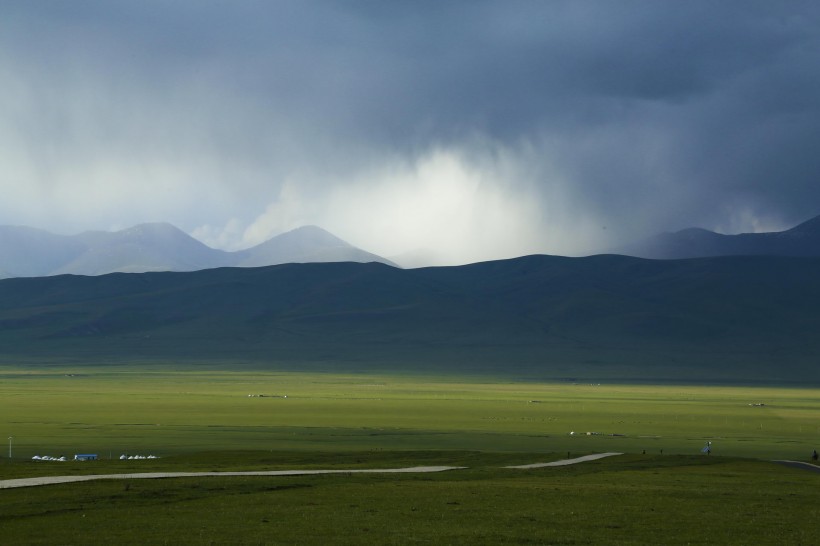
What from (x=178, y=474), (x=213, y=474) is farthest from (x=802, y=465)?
(x=178, y=474)

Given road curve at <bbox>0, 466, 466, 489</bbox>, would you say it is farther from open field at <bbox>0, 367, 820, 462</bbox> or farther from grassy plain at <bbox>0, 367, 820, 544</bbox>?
open field at <bbox>0, 367, 820, 462</bbox>

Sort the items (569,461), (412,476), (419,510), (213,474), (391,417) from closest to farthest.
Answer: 1. (419,510)
2. (213,474)
3. (412,476)
4. (569,461)
5. (391,417)

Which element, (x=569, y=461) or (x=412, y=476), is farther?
(x=569, y=461)

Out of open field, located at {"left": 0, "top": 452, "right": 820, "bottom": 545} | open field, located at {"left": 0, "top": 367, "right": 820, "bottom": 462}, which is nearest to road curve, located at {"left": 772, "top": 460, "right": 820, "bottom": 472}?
open field, located at {"left": 0, "top": 367, "right": 820, "bottom": 462}

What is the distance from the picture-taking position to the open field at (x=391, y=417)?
229 feet

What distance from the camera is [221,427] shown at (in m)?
82.5

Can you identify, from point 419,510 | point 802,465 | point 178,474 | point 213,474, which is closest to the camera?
point 419,510

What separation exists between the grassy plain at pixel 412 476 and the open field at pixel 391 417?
301 millimetres

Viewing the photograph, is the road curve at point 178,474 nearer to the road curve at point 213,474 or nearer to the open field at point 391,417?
the road curve at point 213,474

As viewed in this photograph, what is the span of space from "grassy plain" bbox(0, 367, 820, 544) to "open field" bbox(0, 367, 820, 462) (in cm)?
30

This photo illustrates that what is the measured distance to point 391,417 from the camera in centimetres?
9525

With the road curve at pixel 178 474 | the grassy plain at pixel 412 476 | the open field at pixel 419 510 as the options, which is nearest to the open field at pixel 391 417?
the grassy plain at pixel 412 476

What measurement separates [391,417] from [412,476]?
52199 mm

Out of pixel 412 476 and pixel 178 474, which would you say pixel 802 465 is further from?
pixel 178 474
